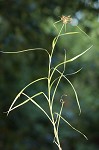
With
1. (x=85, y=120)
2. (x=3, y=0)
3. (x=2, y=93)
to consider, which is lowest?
(x=85, y=120)

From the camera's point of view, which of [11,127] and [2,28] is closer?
[2,28]

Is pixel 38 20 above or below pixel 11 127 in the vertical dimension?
above

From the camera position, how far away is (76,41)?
5266 millimetres

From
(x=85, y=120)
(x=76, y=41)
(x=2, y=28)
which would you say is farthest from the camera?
(x=76, y=41)

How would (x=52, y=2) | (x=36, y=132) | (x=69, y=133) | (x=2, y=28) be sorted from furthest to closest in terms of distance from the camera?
1. (x=69, y=133)
2. (x=36, y=132)
3. (x=2, y=28)
4. (x=52, y=2)

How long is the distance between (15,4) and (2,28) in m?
0.20

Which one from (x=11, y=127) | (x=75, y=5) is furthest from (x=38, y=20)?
(x=11, y=127)

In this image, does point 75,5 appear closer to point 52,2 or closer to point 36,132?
point 52,2

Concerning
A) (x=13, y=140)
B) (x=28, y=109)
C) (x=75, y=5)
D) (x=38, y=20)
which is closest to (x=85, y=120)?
(x=28, y=109)

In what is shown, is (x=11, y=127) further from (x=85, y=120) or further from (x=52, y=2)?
(x=85, y=120)

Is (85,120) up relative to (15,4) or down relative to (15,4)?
down

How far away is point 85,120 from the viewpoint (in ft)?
13.9

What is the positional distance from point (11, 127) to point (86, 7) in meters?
1.11

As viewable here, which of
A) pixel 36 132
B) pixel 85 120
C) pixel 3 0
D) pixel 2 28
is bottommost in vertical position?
pixel 85 120
